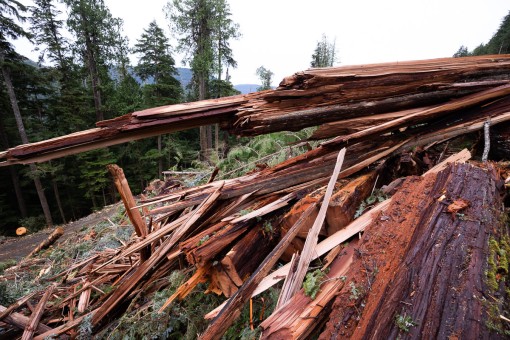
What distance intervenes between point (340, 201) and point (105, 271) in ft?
9.02

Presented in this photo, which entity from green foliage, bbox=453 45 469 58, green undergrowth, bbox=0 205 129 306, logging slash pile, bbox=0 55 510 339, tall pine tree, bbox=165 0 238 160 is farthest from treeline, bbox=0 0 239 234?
green foliage, bbox=453 45 469 58

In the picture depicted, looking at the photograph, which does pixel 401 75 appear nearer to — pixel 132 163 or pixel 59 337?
pixel 59 337

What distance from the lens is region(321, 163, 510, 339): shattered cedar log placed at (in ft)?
3.04

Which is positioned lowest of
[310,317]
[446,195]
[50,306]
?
[50,306]

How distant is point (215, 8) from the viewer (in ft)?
53.1

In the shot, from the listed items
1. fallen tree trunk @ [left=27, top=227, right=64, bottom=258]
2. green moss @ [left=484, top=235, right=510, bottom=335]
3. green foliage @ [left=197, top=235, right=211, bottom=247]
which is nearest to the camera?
green moss @ [left=484, top=235, right=510, bottom=335]

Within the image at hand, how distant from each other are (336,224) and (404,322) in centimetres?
77

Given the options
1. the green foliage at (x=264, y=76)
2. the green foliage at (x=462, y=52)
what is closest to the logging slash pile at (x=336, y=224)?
the green foliage at (x=264, y=76)

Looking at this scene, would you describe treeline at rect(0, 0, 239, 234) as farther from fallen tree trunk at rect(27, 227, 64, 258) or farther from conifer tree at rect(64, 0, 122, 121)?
fallen tree trunk at rect(27, 227, 64, 258)

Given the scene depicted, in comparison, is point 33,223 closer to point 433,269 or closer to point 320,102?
point 320,102

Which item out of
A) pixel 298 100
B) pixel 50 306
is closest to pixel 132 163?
pixel 50 306

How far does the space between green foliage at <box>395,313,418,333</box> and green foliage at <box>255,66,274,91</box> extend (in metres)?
26.1

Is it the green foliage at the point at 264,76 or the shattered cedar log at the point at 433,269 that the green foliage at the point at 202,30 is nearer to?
the green foliage at the point at 264,76

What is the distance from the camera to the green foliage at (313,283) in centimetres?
128
